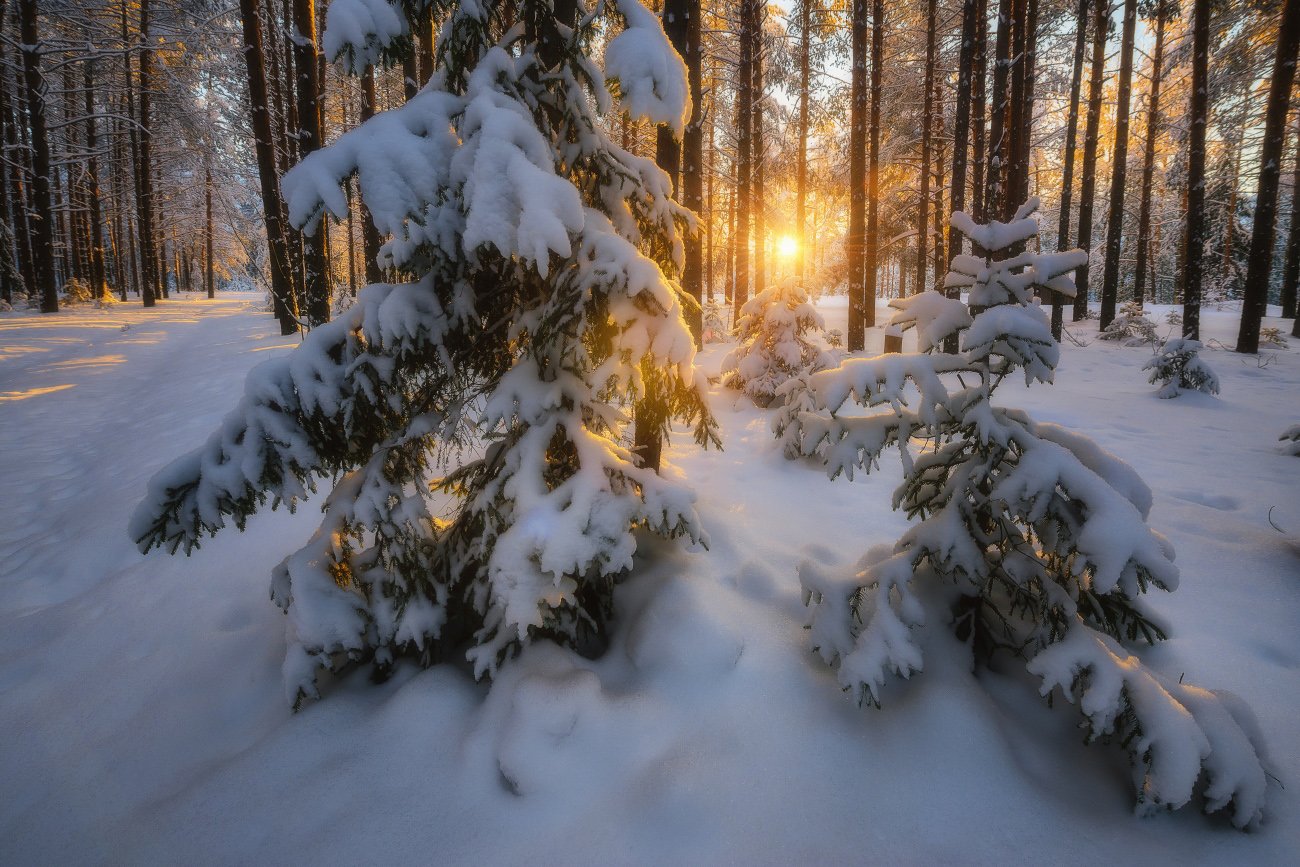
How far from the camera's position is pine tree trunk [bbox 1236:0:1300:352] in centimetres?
930

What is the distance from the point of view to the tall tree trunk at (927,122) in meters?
13.0

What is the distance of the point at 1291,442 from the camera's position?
5465mm

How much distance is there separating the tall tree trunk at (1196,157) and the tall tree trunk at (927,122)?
4.63 meters

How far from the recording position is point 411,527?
8.21ft

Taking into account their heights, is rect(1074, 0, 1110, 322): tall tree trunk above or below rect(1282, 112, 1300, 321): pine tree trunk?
above

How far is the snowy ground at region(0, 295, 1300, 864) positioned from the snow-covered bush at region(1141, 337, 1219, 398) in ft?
17.1

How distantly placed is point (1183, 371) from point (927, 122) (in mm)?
10930

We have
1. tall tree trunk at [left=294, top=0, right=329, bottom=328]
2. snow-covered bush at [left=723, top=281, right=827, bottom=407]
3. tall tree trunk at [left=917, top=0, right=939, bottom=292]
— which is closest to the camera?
snow-covered bush at [left=723, top=281, right=827, bottom=407]

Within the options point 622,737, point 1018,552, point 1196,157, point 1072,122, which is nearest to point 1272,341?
point 1196,157

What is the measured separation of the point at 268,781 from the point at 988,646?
308 centimetres

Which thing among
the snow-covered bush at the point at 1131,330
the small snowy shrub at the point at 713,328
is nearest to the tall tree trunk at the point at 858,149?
the small snowy shrub at the point at 713,328

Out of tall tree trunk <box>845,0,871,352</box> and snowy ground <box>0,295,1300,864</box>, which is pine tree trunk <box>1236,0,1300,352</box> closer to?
tall tree trunk <box>845,0,871,352</box>

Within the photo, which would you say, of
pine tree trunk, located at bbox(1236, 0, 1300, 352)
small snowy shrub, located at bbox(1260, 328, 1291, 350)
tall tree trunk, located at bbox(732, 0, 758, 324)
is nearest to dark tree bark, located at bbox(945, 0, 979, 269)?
tall tree trunk, located at bbox(732, 0, 758, 324)

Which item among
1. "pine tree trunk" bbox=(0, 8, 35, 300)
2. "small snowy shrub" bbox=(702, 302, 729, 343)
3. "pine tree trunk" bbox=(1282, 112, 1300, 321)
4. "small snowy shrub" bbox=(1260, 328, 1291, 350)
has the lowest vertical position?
"small snowy shrub" bbox=(1260, 328, 1291, 350)
